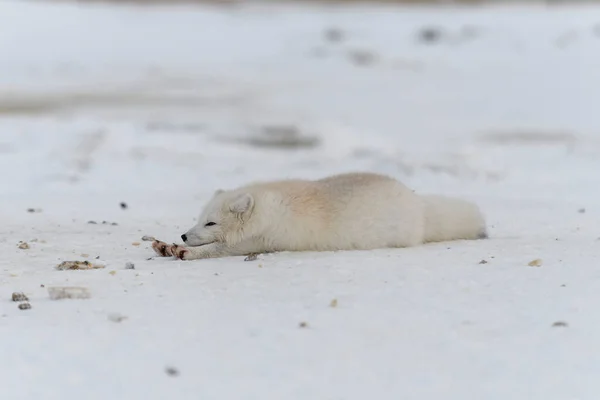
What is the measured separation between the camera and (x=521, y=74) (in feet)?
81.6

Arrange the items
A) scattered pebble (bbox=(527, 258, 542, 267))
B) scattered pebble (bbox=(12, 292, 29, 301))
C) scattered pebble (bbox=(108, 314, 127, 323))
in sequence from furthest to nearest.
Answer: scattered pebble (bbox=(527, 258, 542, 267)), scattered pebble (bbox=(12, 292, 29, 301)), scattered pebble (bbox=(108, 314, 127, 323))

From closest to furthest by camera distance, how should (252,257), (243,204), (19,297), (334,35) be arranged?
1. (19,297)
2. (252,257)
3. (243,204)
4. (334,35)

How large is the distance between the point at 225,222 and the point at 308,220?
1.74 ft

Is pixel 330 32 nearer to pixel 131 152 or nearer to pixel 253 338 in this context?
pixel 131 152

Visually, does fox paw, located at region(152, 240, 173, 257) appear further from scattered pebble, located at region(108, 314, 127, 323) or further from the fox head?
scattered pebble, located at region(108, 314, 127, 323)

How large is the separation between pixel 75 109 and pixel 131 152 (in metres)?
7.67

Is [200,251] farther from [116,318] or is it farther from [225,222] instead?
[116,318]

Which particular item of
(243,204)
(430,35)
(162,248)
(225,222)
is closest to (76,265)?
(162,248)

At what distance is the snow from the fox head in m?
0.19

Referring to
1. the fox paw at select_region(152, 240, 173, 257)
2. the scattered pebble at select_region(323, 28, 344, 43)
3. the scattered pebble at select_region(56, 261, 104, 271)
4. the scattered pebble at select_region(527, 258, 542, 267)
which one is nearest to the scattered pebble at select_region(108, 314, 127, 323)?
the scattered pebble at select_region(56, 261, 104, 271)

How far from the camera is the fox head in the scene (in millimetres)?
5453

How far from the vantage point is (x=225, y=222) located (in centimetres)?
548

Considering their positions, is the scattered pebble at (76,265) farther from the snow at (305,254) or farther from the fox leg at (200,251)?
the fox leg at (200,251)

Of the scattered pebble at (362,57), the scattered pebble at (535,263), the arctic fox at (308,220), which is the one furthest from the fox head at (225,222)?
the scattered pebble at (362,57)
